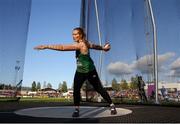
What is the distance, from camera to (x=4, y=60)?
21.3ft

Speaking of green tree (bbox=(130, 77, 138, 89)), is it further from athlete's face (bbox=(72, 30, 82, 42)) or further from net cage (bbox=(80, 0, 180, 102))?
athlete's face (bbox=(72, 30, 82, 42))

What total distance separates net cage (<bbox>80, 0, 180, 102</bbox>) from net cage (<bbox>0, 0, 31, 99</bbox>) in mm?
1714

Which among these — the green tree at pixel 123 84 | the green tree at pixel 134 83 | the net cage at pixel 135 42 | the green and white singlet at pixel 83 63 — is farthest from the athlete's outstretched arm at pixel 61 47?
the green tree at pixel 123 84

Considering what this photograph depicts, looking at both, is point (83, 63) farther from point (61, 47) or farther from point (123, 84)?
point (123, 84)

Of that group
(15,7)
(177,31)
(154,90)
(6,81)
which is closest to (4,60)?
(6,81)

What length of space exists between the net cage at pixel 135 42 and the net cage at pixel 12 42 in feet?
5.62

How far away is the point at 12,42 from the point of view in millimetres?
6691

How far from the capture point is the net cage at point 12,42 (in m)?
6.55

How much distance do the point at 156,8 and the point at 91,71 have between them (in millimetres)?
3621

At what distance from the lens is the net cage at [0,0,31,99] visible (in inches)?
258

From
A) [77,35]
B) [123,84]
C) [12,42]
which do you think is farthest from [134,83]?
[77,35]

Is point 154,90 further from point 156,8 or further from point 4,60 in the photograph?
point 4,60

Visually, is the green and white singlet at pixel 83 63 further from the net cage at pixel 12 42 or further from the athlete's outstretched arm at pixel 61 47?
the net cage at pixel 12 42

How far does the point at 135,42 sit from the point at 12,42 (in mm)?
2800
